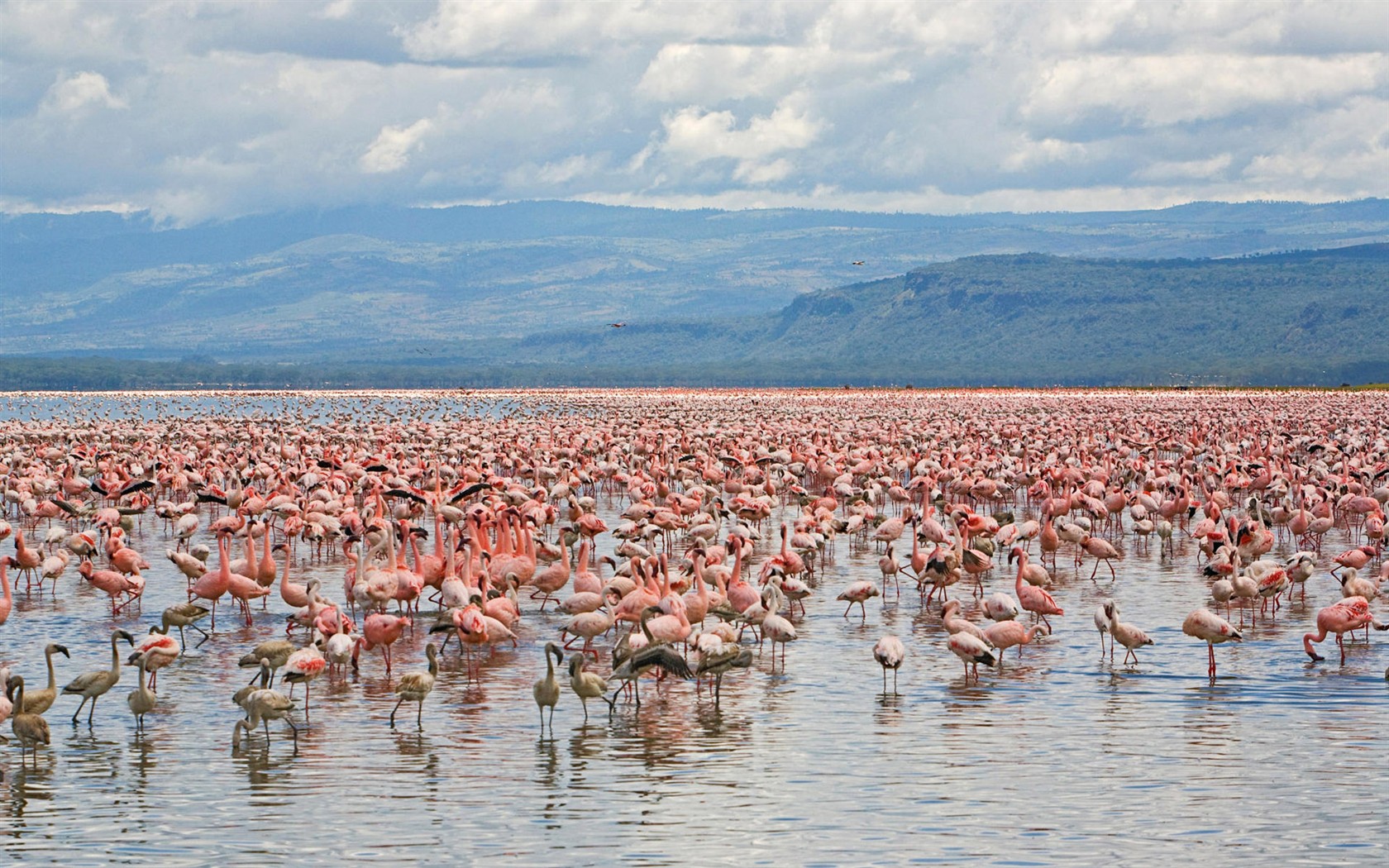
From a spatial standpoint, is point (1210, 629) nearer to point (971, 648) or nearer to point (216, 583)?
point (971, 648)

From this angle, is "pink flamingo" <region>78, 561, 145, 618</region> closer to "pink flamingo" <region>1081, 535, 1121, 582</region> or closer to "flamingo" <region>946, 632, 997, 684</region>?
"flamingo" <region>946, 632, 997, 684</region>

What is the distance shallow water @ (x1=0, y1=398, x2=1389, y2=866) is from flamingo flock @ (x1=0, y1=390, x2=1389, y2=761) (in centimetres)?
32

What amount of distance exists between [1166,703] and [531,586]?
7.97 m

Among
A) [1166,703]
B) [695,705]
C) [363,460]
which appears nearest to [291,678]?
[695,705]

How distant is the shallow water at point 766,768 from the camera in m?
10.6

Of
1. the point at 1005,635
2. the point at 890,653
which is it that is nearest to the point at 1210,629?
the point at 1005,635

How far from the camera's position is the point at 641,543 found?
82.1 ft

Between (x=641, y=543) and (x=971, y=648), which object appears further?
(x=641, y=543)

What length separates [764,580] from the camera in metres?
18.2

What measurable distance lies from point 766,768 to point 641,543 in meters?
12.7

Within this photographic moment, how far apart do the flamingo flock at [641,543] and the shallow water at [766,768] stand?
0.32 meters

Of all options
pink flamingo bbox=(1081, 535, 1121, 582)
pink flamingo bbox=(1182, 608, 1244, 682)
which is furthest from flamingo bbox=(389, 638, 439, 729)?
pink flamingo bbox=(1081, 535, 1121, 582)

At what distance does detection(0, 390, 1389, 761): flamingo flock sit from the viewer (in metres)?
15.7

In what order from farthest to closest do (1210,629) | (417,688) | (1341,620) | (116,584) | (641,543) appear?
(641,543), (116,584), (1341,620), (1210,629), (417,688)
